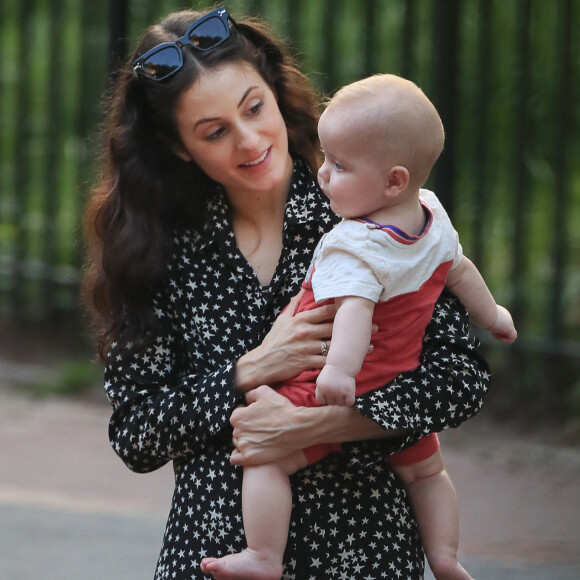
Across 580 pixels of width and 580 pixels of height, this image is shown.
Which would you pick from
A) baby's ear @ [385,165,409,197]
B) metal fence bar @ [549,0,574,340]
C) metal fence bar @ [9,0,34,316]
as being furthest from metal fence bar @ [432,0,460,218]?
baby's ear @ [385,165,409,197]

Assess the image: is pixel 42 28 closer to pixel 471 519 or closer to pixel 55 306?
pixel 55 306

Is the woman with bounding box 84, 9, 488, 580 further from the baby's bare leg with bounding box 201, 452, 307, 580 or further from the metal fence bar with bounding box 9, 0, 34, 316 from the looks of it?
the metal fence bar with bounding box 9, 0, 34, 316

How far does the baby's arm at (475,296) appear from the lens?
2.45 metres

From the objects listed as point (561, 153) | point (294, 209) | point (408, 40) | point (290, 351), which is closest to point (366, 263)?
point (290, 351)

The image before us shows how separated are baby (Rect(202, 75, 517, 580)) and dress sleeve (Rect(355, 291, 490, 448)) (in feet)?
0.11

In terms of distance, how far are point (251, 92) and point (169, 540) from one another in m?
0.97

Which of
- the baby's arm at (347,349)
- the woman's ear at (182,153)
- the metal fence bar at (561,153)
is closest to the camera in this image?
the baby's arm at (347,349)

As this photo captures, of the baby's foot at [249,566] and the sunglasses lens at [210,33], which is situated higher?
the sunglasses lens at [210,33]

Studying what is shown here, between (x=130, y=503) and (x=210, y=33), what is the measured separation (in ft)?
8.77

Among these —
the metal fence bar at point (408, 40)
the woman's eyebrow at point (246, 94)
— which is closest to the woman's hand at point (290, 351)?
the woman's eyebrow at point (246, 94)

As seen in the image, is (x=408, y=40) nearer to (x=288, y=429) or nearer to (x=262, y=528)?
(x=288, y=429)

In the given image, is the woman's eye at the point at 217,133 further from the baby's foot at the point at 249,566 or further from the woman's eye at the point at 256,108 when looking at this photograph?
the baby's foot at the point at 249,566

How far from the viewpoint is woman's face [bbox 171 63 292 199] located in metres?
2.48

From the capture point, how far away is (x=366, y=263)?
2.20 meters
